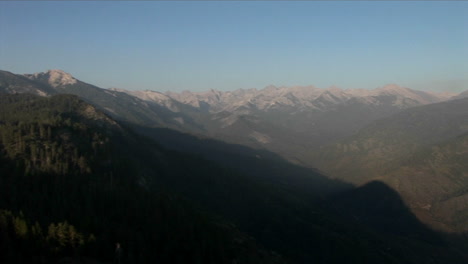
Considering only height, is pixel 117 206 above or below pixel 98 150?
below

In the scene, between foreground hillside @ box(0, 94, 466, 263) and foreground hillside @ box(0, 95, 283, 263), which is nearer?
foreground hillside @ box(0, 95, 283, 263)

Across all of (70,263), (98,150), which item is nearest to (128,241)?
(70,263)

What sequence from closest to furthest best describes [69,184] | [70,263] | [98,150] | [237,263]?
[70,263]
[237,263]
[69,184]
[98,150]

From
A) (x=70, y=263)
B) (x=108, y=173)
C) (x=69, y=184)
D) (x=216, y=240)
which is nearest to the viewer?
(x=70, y=263)

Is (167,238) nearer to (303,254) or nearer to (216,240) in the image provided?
(216,240)

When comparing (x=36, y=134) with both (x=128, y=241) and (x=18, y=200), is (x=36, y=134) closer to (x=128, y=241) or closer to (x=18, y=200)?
(x=18, y=200)

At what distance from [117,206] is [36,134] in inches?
2809

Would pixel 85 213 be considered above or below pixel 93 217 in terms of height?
below

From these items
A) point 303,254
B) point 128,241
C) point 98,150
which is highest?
point 98,150

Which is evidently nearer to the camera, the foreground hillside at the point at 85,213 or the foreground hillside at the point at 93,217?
the foreground hillside at the point at 85,213

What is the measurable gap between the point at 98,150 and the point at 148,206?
194 feet

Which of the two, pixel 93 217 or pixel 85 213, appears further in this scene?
pixel 85 213

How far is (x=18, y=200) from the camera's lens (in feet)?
416

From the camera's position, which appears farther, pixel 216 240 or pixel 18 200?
pixel 216 240
